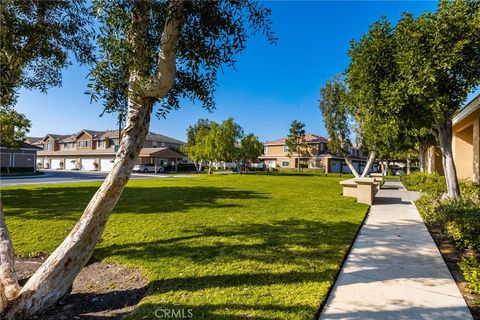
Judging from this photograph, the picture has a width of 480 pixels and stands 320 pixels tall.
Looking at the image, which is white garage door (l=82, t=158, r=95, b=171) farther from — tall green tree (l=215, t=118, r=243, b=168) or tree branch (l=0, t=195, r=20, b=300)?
tree branch (l=0, t=195, r=20, b=300)

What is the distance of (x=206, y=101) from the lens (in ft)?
16.0

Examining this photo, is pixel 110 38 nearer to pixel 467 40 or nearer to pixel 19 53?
pixel 19 53

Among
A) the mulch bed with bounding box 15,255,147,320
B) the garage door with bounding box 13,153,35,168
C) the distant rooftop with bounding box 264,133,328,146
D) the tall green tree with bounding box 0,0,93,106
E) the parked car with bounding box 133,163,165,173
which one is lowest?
the mulch bed with bounding box 15,255,147,320

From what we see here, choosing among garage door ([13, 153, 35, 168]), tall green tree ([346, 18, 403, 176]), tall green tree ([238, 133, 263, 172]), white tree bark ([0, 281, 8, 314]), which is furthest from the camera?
tall green tree ([238, 133, 263, 172])

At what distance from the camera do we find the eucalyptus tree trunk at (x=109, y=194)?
347cm

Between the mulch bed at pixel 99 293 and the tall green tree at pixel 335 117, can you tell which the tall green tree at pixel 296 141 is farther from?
the mulch bed at pixel 99 293

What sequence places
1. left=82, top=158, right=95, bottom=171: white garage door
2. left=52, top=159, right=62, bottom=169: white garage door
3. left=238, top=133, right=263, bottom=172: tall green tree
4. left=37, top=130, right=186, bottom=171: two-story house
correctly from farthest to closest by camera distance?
left=52, top=159, right=62, bottom=169: white garage door, left=82, top=158, right=95, bottom=171: white garage door, left=37, top=130, right=186, bottom=171: two-story house, left=238, top=133, right=263, bottom=172: tall green tree

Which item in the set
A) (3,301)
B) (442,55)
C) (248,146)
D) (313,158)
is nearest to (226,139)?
(248,146)

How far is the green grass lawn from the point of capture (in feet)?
11.6

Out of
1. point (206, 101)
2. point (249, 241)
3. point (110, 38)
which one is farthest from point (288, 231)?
point (110, 38)

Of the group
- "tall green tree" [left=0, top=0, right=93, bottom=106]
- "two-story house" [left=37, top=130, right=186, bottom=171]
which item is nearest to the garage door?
"two-story house" [left=37, top=130, right=186, bottom=171]

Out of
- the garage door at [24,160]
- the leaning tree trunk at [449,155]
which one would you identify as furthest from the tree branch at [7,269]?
the garage door at [24,160]

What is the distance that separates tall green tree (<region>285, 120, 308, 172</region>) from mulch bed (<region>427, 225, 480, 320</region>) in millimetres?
40210

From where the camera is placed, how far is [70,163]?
4944 centimetres
